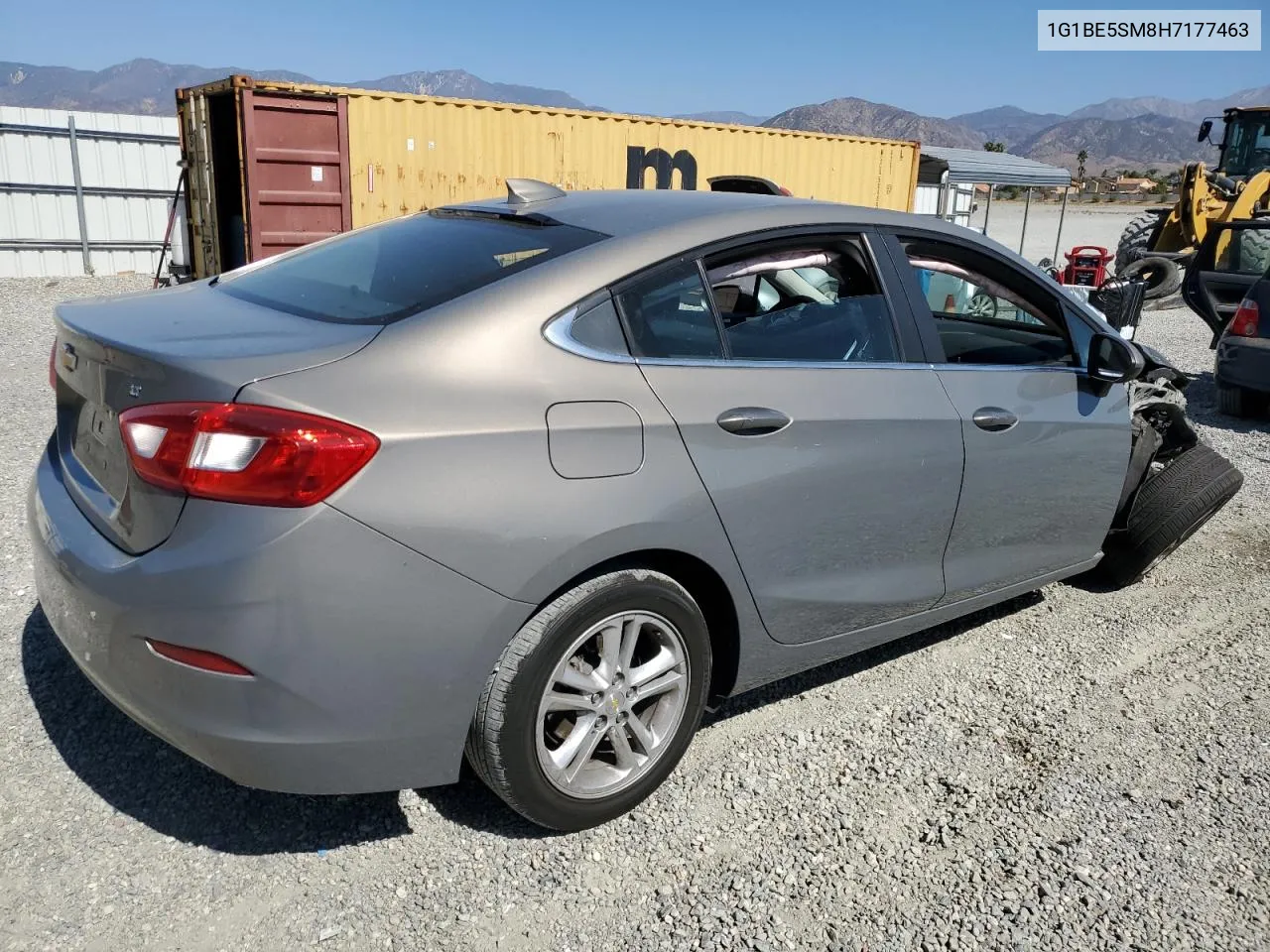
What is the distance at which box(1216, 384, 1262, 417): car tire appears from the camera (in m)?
7.89

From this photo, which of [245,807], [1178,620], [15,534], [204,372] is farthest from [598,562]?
[15,534]

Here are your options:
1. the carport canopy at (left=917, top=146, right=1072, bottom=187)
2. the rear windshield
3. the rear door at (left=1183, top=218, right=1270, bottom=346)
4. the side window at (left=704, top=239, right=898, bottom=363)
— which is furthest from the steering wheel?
the carport canopy at (left=917, top=146, right=1072, bottom=187)

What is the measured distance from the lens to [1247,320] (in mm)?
7578

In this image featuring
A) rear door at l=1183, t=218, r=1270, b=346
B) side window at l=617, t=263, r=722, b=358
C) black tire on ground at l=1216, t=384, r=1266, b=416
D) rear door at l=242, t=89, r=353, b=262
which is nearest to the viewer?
side window at l=617, t=263, r=722, b=358

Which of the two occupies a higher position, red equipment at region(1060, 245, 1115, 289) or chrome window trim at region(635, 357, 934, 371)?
chrome window trim at region(635, 357, 934, 371)

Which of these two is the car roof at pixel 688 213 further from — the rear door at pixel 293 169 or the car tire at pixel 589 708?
the rear door at pixel 293 169

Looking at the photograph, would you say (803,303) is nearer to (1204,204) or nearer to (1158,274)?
(1158,274)

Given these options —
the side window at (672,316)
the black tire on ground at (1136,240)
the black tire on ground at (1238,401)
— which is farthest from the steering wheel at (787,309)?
the black tire on ground at (1136,240)

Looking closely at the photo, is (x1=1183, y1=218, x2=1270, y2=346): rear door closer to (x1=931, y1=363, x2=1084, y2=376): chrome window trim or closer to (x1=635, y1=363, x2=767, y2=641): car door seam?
(x1=931, y1=363, x2=1084, y2=376): chrome window trim

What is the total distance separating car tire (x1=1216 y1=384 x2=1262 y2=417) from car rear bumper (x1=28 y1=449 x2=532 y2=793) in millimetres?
7568

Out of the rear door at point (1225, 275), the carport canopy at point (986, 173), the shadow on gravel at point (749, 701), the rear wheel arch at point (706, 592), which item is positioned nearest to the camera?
the rear wheel arch at point (706, 592)

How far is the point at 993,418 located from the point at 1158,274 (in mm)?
14021

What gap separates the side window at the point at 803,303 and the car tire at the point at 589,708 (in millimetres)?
752

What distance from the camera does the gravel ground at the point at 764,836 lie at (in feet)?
7.57
